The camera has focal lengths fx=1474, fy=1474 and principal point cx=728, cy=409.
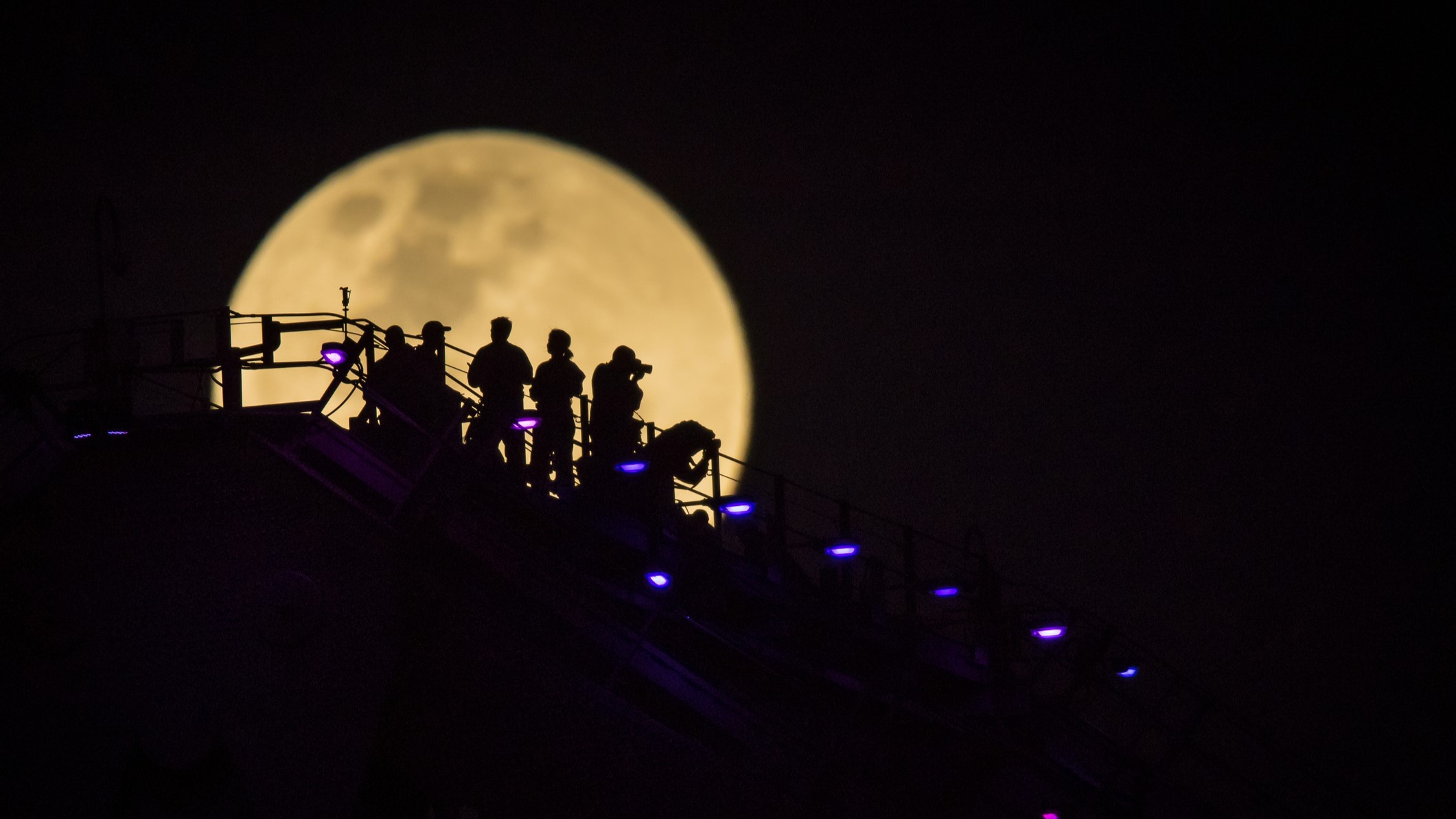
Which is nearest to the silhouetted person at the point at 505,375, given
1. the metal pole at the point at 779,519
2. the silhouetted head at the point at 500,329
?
the silhouetted head at the point at 500,329

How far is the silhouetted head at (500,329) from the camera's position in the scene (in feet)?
47.9

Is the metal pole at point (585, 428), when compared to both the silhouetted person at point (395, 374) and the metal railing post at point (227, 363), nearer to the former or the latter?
the silhouetted person at point (395, 374)

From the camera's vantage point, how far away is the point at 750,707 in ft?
43.5

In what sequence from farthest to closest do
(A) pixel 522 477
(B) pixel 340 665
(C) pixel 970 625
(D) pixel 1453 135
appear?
(D) pixel 1453 135 → (C) pixel 970 625 → (A) pixel 522 477 → (B) pixel 340 665

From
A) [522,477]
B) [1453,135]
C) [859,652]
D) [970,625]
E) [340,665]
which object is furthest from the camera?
[1453,135]

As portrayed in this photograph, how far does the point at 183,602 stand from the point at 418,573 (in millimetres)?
2119

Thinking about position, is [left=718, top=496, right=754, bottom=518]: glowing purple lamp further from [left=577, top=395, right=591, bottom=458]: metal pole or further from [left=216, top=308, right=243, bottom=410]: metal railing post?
[left=216, top=308, right=243, bottom=410]: metal railing post

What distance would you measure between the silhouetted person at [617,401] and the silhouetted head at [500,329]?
966mm

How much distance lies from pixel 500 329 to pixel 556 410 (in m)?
0.98

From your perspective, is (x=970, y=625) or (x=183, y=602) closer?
(x=183, y=602)

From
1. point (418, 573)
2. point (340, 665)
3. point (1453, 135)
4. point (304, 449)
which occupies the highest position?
point (1453, 135)

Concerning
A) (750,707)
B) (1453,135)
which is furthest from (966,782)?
(1453,135)

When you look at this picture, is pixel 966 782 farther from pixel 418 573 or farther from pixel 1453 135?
pixel 1453 135

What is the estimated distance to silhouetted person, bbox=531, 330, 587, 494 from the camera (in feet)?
47.2
